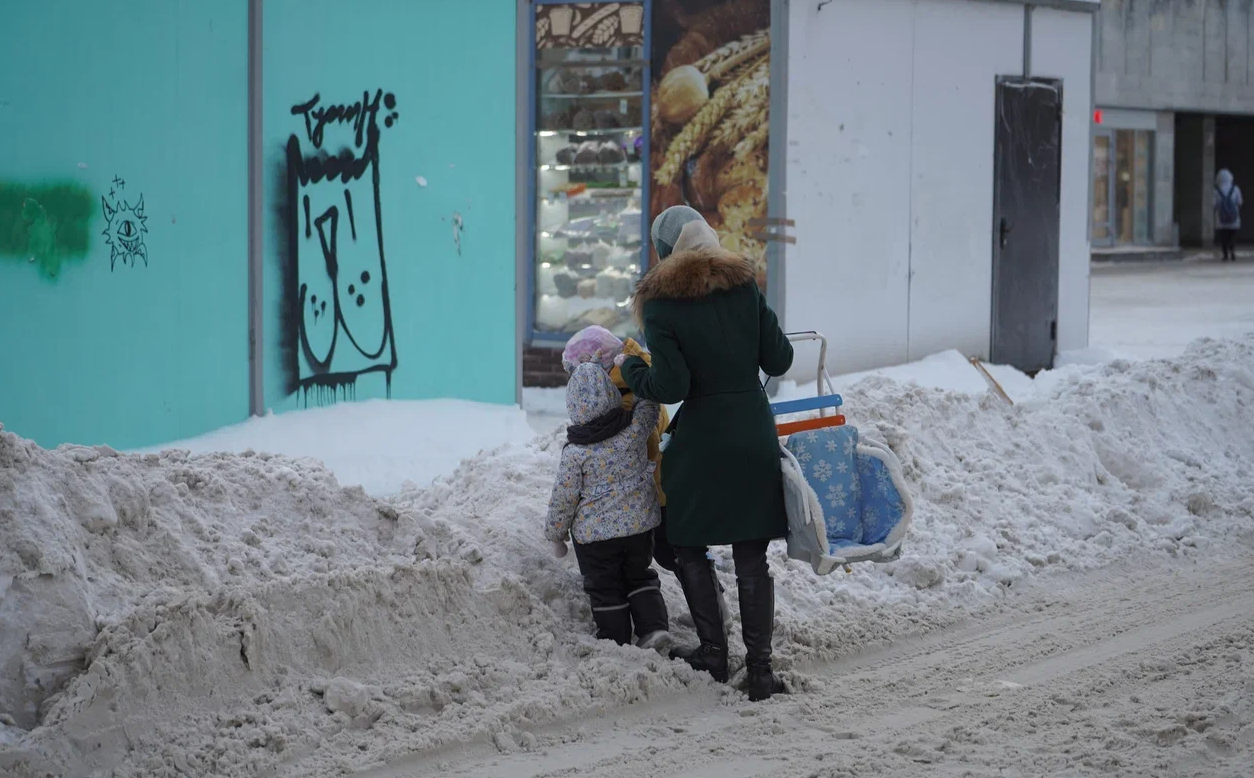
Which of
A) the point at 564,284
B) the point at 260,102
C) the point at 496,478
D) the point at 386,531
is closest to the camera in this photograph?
the point at 386,531

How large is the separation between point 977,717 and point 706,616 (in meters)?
1.00

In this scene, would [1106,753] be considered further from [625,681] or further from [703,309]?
[703,309]

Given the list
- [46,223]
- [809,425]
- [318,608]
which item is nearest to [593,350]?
[809,425]

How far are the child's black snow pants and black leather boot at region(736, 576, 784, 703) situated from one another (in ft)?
1.52

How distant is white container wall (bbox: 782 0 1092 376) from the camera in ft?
39.4

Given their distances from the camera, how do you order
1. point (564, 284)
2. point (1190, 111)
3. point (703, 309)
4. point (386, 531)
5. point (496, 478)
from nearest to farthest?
point (703, 309) → point (386, 531) → point (496, 478) → point (564, 284) → point (1190, 111)

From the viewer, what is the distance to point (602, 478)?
17.9 ft

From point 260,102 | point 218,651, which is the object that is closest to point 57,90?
point 260,102

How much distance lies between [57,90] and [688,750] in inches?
191

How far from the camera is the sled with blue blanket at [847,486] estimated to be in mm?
5207

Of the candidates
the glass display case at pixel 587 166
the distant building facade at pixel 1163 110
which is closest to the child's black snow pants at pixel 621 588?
the glass display case at pixel 587 166

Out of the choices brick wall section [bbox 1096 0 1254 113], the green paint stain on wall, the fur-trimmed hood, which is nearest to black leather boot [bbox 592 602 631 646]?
the fur-trimmed hood

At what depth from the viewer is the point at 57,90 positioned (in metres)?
7.41

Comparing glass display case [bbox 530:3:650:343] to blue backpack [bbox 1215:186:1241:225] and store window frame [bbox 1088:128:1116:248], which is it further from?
blue backpack [bbox 1215:186:1241:225]
